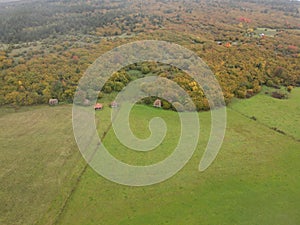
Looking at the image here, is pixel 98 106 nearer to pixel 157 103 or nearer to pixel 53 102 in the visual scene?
pixel 53 102

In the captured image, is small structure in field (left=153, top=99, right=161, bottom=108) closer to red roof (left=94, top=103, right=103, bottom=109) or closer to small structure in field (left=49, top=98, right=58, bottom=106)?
red roof (left=94, top=103, right=103, bottom=109)

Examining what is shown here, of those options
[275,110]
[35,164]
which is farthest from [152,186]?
[275,110]

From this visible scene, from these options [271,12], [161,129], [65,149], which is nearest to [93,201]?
[65,149]

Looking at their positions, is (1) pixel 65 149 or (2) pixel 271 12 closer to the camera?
(1) pixel 65 149

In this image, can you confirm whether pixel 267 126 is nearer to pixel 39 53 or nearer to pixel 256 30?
pixel 39 53

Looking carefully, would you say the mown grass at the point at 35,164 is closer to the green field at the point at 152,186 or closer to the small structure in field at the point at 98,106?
the green field at the point at 152,186

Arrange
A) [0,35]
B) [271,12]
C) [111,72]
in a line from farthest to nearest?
[271,12]
[0,35]
[111,72]

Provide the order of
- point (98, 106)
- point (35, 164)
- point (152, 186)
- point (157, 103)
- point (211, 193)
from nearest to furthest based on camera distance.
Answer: point (211, 193) < point (152, 186) < point (35, 164) < point (98, 106) < point (157, 103)
